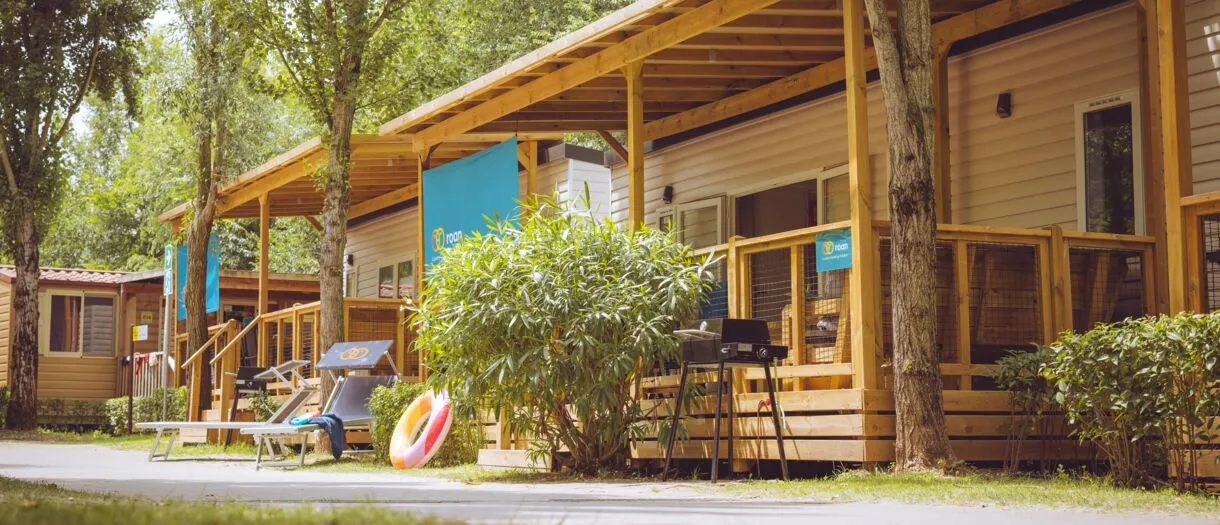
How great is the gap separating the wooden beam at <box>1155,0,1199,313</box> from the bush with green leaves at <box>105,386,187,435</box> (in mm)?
14380

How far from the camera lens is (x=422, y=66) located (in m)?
20.1

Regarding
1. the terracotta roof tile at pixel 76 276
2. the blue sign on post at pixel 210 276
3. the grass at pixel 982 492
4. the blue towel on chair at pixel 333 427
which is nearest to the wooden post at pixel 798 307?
the grass at pixel 982 492

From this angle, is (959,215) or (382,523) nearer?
(382,523)

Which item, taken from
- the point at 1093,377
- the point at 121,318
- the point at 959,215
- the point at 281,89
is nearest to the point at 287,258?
the point at 121,318

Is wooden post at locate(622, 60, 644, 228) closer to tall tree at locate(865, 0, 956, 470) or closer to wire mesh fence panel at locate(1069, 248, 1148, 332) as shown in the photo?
tall tree at locate(865, 0, 956, 470)

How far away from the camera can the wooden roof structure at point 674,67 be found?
10438 millimetres

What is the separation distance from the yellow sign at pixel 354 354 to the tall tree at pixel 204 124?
23.5 ft

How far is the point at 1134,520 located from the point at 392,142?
11130 mm

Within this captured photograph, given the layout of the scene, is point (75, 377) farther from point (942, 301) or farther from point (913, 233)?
point (913, 233)

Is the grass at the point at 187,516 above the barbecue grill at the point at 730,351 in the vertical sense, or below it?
below

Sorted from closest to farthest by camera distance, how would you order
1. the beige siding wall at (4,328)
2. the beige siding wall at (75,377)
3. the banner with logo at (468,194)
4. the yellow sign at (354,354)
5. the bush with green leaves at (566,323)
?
1. the bush with green leaves at (566,323)
2. the yellow sign at (354,354)
3. the banner with logo at (468,194)
4. the beige siding wall at (75,377)
5. the beige siding wall at (4,328)

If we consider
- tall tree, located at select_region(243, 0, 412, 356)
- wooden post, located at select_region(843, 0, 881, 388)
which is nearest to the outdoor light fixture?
wooden post, located at select_region(843, 0, 881, 388)

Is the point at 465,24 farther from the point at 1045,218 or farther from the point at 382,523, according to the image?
the point at 382,523

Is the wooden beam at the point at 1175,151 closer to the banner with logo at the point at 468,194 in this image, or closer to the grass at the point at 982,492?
the grass at the point at 982,492
